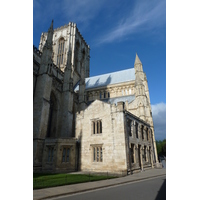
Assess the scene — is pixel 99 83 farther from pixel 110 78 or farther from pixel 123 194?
pixel 123 194

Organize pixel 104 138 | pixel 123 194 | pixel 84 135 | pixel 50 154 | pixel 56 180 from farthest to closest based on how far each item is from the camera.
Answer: pixel 84 135
pixel 50 154
pixel 104 138
pixel 56 180
pixel 123 194

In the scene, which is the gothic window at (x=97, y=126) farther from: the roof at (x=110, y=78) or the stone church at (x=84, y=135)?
the roof at (x=110, y=78)

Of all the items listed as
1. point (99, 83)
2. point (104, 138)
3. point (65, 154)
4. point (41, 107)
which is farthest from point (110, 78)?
point (65, 154)

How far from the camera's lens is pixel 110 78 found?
43062mm

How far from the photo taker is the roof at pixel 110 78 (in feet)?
132

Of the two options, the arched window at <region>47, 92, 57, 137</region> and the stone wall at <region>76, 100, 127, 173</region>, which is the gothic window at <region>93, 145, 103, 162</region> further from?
the arched window at <region>47, 92, 57, 137</region>

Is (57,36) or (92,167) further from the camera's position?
(57,36)

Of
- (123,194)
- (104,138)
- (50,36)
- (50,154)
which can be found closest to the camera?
(123,194)

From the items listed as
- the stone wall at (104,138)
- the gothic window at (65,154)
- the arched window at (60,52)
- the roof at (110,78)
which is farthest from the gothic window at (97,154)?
the arched window at (60,52)

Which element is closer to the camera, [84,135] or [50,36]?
[84,135]
